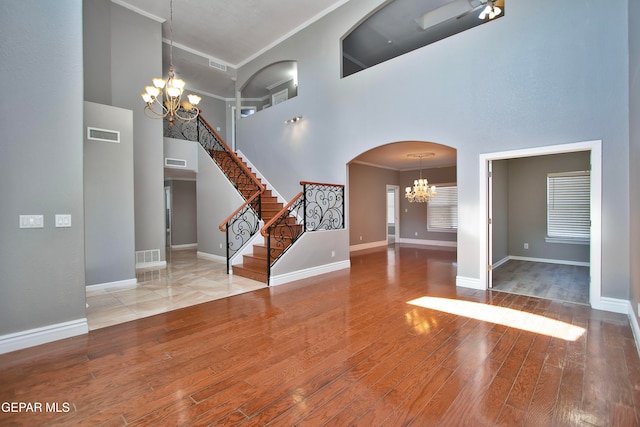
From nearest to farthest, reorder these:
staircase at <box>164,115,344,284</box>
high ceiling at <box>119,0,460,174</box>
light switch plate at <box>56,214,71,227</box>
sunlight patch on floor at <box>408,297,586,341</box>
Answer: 1. light switch plate at <box>56,214,71,227</box>
2. sunlight patch on floor at <box>408,297,586,341</box>
3. staircase at <box>164,115,344,284</box>
4. high ceiling at <box>119,0,460,174</box>

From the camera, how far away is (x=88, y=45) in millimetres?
6094

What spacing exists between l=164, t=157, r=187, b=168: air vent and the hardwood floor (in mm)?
4985

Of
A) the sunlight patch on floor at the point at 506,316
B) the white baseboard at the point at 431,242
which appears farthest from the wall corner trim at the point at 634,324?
the white baseboard at the point at 431,242

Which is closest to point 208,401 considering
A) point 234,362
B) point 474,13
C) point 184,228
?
point 234,362

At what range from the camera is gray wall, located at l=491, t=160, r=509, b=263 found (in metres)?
6.20

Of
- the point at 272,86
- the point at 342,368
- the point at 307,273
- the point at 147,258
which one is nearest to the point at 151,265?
the point at 147,258

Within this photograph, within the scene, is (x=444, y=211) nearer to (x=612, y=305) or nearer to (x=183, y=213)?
(x=612, y=305)

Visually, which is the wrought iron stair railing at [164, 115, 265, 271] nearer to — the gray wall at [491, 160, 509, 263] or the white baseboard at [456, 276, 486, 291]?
the white baseboard at [456, 276, 486, 291]

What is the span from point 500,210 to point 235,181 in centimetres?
638

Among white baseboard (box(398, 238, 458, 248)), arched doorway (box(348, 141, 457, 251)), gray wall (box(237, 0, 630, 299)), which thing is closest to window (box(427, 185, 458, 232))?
arched doorway (box(348, 141, 457, 251))

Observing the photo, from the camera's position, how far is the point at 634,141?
318 cm

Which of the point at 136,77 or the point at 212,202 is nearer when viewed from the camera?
the point at 136,77

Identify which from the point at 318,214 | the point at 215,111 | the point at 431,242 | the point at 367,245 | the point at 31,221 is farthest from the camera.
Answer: the point at 215,111

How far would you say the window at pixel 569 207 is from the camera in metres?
6.56
